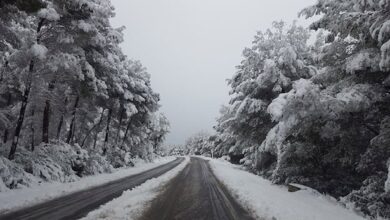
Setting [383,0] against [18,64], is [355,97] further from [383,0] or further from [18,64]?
[18,64]

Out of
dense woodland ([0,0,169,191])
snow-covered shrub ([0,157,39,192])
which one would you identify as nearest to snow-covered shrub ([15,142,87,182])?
dense woodland ([0,0,169,191])

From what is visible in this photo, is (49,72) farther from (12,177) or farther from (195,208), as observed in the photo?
(195,208)

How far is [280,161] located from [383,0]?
883 cm

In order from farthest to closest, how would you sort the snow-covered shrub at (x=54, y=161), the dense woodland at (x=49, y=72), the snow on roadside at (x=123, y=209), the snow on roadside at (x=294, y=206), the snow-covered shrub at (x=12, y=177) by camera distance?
1. the snow-covered shrub at (x=54, y=161)
2. the dense woodland at (x=49, y=72)
3. the snow-covered shrub at (x=12, y=177)
4. the snow on roadside at (x=294, y=206)
5. the snow on roadside at (x=123, y=209)

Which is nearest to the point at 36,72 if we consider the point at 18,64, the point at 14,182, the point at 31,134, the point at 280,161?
the point at 18,64

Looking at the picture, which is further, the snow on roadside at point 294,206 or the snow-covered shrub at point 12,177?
the snow-covered shrub at point 12,177

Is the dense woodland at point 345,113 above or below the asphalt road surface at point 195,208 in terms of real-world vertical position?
above

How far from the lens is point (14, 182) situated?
13719mm

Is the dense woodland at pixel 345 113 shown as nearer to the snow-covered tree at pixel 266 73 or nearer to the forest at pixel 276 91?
the forest at pixel 276 91

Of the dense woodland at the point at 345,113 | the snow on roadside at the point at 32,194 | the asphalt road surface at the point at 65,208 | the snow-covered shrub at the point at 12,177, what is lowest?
the asphalt road surface at the point at 65,208

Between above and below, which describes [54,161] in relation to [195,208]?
above

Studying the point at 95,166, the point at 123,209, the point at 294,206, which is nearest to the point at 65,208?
the point at 123,209

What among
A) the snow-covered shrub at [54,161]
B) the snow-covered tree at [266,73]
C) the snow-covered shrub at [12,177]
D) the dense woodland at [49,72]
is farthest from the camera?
the snow-covered tree at [266,73]

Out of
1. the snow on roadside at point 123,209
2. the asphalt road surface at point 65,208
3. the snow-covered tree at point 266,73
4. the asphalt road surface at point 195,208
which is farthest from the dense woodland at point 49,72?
the snow-covered tree at point 266,73
